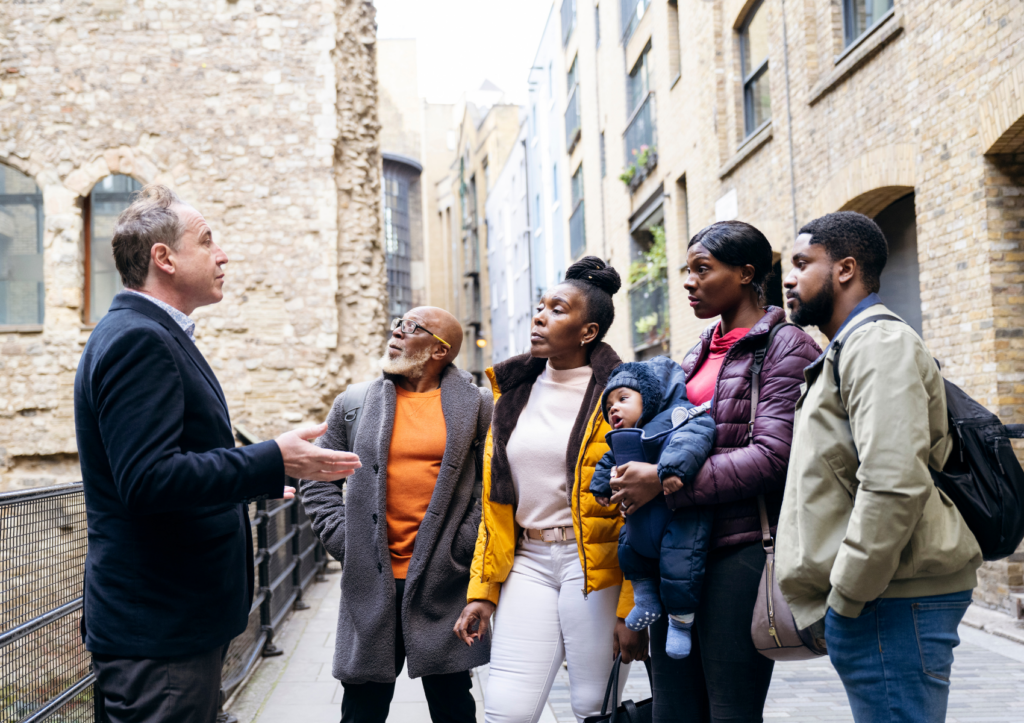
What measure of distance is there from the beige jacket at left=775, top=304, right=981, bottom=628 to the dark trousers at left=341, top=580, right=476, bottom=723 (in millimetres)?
1567

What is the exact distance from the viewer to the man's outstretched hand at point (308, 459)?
2279 mm

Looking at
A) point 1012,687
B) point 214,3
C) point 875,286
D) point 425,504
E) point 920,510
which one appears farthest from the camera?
point 214,3

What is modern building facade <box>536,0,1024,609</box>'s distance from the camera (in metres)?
6.33

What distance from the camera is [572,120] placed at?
23.8 meters

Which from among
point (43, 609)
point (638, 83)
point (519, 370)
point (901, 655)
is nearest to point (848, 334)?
point (901, 655)

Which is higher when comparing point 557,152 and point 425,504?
point 557,152

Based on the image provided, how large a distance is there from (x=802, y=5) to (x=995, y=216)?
422cm

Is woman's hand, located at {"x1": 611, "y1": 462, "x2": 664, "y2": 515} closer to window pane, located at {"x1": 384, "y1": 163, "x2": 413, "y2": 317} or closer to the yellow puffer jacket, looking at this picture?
Answer: the yellow puffer jacket

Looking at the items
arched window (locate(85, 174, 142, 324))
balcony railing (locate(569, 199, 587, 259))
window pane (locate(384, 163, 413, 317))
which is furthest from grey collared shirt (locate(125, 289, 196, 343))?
window pane (locate(384, 163, 413, 317))

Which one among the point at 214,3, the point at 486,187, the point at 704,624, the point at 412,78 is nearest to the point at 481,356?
the point at 486,187

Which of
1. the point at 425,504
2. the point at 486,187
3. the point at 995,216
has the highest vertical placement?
the point at 486,187

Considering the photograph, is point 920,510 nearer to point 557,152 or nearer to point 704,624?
point 704,624

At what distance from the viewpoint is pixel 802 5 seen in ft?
30.8

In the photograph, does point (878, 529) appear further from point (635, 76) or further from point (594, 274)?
point (635, 76)
